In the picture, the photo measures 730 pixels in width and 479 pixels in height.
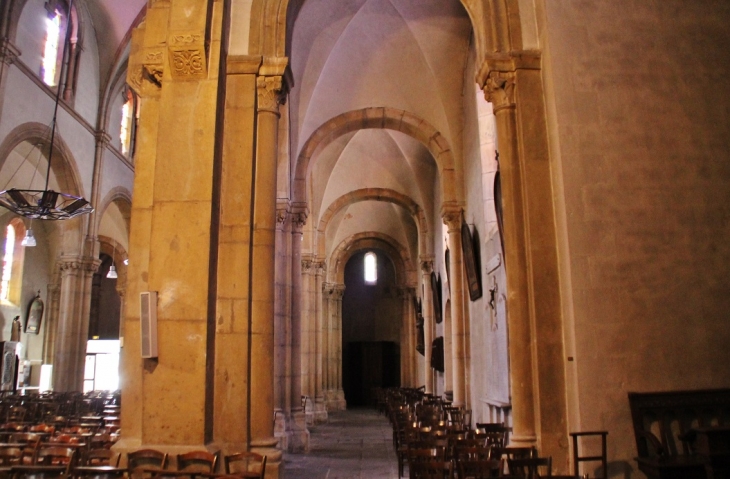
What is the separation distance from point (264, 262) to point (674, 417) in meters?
4.71

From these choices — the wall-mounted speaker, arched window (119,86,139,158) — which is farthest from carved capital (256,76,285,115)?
arched window (119,86,139,158)

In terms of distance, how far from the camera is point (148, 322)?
20.1 feet

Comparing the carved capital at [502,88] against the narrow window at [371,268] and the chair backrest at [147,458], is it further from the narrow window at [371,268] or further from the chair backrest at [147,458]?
the narrow window at [371,268]

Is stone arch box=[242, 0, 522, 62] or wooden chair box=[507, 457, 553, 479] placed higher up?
stone arch box=[242, 0, 522, 62]

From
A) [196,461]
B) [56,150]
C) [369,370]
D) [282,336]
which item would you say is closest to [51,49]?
[56,150]

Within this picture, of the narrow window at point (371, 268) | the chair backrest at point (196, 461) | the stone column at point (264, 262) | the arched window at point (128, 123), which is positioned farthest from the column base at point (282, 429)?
the narrow window at point (371, 268)

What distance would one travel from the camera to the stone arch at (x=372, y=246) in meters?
26.5

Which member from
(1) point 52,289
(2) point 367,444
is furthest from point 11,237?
(2) point 367,444

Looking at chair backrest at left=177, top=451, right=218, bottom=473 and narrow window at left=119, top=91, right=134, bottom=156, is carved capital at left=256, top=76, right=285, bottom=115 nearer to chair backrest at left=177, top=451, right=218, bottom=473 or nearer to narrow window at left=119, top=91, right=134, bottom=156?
chair backrest at left=177, top=451, right=218, bottom=473

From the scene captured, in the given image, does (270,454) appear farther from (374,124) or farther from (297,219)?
(374,124)

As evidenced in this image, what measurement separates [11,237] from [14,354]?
4.13 meters

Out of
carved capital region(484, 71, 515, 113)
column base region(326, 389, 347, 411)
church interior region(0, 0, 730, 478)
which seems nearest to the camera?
church interior region(0, 0, 730, 478)

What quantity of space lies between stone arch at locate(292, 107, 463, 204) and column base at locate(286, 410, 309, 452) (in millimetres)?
4936

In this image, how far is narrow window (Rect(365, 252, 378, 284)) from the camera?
30469 millimetres
